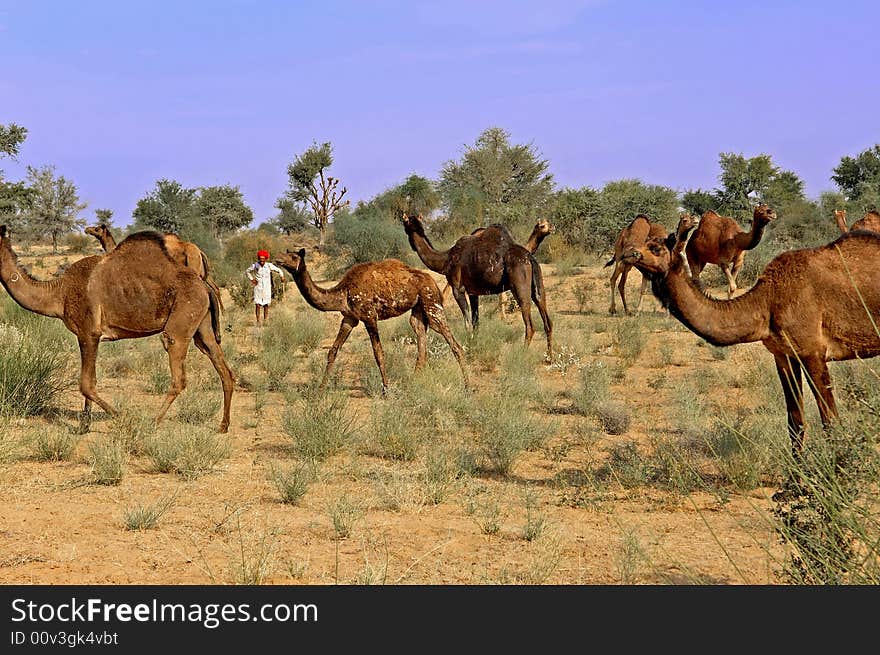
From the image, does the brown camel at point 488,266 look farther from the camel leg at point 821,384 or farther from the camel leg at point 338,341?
the camel leg at point 821,384

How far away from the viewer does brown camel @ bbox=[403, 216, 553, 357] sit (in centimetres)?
→ 1616

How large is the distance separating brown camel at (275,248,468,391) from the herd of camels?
2 cm

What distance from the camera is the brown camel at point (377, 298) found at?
42.5ft

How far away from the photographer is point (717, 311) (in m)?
8.12

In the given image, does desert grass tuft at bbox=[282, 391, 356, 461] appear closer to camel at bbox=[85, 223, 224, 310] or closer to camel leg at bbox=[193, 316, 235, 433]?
camel leg at bbox=[193, 316, 235, 433]

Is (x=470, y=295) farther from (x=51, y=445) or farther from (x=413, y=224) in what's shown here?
(x=51, y=445)

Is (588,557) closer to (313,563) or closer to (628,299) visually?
(313,563)

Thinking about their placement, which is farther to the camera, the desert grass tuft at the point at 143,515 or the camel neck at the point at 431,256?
the camel neck at the point at 431,256

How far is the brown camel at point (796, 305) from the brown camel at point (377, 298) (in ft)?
16.7

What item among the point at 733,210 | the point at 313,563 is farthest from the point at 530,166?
the point at 313,563

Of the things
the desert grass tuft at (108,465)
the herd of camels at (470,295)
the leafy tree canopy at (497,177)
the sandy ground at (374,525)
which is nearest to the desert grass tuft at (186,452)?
the sandy ground at (374,525)

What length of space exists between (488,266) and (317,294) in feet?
13.6

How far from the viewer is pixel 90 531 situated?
7.01m
